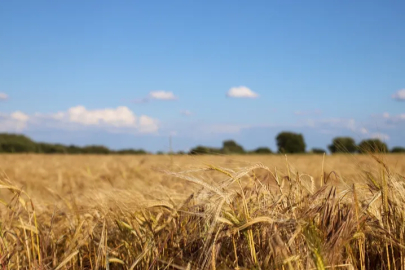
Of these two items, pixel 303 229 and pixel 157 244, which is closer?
pixel 303 229

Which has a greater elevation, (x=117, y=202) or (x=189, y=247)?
(x=117, y=202)

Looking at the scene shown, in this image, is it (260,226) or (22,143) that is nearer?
(260,226)

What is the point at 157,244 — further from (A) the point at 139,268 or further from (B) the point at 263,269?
(B) the point at 263,269

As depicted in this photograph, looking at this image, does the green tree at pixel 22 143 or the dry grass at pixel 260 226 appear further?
the green tree at pixel 22 143

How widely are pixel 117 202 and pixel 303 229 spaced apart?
1096 mm

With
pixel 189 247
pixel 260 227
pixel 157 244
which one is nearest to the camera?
pixel 260 227

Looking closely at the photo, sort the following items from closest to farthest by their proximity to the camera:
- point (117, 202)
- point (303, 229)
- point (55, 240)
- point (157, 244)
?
point (303, 229)
point (157, 244)
point (117, 202)
point (55, 240)

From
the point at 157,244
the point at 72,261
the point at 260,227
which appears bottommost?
the point at 72,261

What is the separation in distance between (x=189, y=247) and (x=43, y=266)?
31.1 inches

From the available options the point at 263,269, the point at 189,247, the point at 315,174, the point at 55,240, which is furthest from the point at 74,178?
the point at 263,269

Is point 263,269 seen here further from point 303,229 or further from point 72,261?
point 72,261

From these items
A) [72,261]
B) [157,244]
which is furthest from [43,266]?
[157,244]

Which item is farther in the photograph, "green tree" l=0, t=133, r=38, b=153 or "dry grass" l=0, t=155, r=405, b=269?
"green tree" l=0, t=133, r=38, b=153

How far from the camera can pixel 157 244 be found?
2.02 metres
